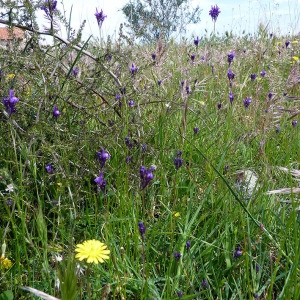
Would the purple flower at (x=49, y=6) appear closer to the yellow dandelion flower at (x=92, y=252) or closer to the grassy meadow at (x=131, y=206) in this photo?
the grassy meadow at (x=131, y=206)

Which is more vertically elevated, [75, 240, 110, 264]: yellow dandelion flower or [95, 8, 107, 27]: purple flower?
[95, 8, 107, 27]: purple flower

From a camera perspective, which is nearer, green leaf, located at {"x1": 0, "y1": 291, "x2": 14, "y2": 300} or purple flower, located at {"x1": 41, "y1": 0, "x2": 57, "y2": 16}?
green leaf, located at {"x1": 0, "y1": 291, "x2": 14, "y2": 300}

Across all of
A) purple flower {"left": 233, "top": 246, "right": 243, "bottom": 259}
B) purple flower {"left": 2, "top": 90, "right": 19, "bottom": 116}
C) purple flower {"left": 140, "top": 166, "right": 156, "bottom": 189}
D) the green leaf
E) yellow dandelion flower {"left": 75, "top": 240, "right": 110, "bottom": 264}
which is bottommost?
the green leaf

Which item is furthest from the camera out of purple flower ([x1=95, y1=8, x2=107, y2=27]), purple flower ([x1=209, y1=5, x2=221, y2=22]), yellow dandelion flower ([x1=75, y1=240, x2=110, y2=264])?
purple flower ([x1=209, y1=5, x2=221, y2=22])

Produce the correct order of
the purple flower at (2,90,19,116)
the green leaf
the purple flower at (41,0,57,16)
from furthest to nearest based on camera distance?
1. the purple flower at (41,0,57,16)
2. the purple flower at (2,90,19,116)
3. the green leaf

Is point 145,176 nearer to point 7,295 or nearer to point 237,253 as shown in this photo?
point 237,253

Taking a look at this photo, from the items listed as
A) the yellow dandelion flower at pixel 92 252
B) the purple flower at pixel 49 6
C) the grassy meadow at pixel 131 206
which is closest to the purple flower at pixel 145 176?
the grassy meadow at pixel 131 206

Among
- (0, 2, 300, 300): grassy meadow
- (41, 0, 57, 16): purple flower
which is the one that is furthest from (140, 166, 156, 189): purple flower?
(41, 0, 57, 16): purple flower

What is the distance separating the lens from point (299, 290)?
959mm

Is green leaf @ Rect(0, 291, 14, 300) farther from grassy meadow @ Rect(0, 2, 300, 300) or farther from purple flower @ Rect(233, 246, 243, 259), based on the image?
purple flower @ Rect(233, 246, 243, 259)

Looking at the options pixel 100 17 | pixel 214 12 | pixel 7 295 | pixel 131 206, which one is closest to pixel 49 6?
pixel 100 17

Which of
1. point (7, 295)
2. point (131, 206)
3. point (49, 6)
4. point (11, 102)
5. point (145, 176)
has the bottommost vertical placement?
point (7, 295)

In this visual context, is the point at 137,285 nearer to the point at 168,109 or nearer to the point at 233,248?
the point at 233,248

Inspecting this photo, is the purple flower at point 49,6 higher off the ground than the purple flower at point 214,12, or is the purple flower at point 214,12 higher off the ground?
the purple flower at point 214,12
